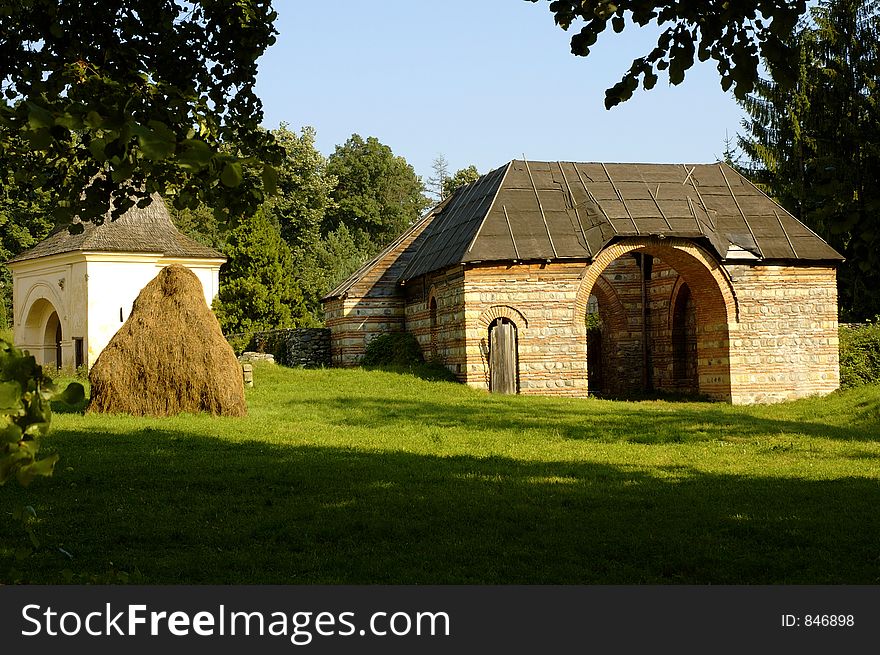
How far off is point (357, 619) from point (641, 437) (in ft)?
37.1

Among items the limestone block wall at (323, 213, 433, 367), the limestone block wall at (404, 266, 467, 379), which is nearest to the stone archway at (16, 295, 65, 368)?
the limestone block wall at (323, 213, 433, 367)

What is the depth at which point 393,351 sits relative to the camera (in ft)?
92.0

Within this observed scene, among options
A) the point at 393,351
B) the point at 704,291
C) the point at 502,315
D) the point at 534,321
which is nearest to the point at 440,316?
the point at 502,315

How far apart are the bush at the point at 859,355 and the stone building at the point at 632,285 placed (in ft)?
2.53

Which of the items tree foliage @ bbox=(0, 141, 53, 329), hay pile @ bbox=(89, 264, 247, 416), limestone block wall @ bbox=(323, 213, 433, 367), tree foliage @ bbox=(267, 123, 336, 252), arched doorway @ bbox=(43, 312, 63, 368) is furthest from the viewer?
tree foliage @ bbox=(267, 123, 336, 252)

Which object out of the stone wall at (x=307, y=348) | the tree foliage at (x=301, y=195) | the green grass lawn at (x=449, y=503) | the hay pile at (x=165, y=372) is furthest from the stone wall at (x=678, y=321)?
the tree foliage at (x=301, y=195)

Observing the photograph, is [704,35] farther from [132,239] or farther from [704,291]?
[132,239]

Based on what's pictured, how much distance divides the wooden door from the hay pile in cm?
849

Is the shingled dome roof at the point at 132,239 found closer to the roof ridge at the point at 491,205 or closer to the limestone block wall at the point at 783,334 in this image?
the roof ridge at the point at 491,205

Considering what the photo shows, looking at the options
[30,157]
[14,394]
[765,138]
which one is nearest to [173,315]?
[30,157]

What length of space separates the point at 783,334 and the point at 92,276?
865 inches

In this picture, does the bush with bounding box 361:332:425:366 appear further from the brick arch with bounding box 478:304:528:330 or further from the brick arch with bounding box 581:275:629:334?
the brick arch with bounding box 581:275:629:334

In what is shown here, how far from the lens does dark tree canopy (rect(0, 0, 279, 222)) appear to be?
213 inches

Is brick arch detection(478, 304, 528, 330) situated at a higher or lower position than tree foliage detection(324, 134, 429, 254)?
lower
